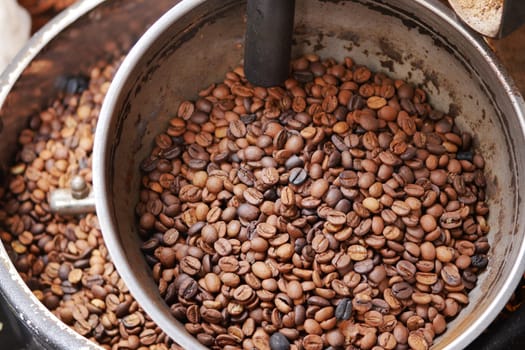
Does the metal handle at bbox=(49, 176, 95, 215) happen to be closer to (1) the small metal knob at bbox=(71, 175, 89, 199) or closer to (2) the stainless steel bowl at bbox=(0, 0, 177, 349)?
(1) the small metal knob at bbox=(71, 175, 89, 199)

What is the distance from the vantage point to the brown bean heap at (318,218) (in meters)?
1.08

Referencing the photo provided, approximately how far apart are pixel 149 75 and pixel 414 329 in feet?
1.81

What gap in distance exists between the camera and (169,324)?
100cm

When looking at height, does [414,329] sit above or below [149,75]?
below

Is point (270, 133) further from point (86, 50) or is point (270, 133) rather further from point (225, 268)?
point (86, 50)

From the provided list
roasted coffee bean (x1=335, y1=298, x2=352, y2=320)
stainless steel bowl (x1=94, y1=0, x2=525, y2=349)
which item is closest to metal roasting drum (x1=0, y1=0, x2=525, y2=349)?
stainless steel bowl (x1=94, y1=0, x2=525, y2=349)

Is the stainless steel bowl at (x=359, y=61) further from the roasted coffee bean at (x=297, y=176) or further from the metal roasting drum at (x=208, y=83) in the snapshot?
the roasted coffee bean at (x=297, y=176)

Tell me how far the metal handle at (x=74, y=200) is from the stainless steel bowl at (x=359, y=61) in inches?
5.1

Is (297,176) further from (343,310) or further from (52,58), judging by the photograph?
(52,58)

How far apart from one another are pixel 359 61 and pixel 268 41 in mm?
236

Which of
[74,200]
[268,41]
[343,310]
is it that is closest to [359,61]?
[268,41]

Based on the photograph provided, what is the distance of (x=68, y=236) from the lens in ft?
4.31

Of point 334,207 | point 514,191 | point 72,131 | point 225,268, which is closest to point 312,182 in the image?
point 334,207

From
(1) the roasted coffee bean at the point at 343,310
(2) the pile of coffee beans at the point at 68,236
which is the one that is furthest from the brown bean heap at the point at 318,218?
(2) the pile of coffee beans at the point at 68,236
